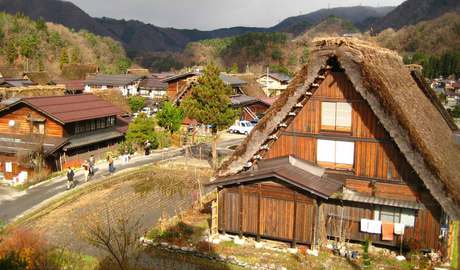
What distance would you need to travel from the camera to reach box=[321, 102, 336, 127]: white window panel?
46.8 ft

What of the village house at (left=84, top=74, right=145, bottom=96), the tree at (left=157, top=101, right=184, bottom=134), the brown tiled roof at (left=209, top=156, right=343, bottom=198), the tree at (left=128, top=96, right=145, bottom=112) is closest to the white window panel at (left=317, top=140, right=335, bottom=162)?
the brown tiled roof at (left=209, top=156, right=343, bottom=198)

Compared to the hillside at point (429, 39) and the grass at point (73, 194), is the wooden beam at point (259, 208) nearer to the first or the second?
the grass at point (73, 194)

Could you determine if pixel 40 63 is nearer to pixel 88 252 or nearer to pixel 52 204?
pixel 52 204

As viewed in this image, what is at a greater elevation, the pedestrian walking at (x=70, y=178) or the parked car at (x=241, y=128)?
the parked car at (x=241, y=128)

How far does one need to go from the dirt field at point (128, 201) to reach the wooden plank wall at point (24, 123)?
583 cm

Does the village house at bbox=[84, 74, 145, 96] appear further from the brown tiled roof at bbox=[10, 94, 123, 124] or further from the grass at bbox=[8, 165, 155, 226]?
the grass at bbox=[8, 165, 155, 226]

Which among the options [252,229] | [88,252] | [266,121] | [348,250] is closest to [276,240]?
[252,229]

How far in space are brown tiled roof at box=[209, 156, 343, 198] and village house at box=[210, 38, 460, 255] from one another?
0.04 meters

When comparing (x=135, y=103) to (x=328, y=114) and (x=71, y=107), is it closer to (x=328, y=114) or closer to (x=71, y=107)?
(x=71, y=107)

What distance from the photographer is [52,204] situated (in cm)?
2083

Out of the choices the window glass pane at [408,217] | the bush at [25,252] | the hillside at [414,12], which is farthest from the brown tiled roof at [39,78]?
the hillside at [414,12]

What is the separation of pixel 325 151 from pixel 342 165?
70 cm

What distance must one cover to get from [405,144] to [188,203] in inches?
436

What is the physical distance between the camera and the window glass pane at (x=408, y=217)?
13302 millimetres
